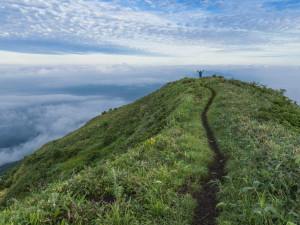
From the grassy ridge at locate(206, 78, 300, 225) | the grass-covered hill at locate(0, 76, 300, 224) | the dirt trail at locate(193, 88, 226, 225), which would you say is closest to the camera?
the grassy ridge at locate(206, 78, 300, 225)

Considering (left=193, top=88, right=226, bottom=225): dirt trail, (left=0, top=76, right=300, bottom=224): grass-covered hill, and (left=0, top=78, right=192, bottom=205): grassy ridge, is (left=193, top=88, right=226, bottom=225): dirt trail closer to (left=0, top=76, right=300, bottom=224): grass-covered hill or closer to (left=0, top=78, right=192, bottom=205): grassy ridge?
(left=0, top=76, right=300, bottom=224): grass-covered hill

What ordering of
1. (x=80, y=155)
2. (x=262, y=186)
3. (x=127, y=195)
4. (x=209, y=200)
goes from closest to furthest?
(x=262, y=186) → (x=127, y=195) → (x=209, y=200) → (x=80, y=155)

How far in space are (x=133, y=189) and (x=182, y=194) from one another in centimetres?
147

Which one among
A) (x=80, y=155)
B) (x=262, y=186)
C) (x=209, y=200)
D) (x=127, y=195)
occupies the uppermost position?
(x=262, y=186)

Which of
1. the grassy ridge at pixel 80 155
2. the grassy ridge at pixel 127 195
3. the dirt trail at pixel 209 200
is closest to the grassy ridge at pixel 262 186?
the dirt trail at pixel 209 200

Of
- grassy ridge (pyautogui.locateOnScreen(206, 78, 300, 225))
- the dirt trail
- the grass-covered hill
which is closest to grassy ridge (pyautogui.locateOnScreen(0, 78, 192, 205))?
the grass-covered hill

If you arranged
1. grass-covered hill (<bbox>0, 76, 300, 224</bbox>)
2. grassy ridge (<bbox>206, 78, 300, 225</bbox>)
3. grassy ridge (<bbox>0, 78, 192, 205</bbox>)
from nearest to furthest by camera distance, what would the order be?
grassy ridge (<bbox>206, 78, 300, 225</bbox>) < grass-covered hill (<bbox>0, 76, 300, 224</bbox>) < grassy ridge (<bbox>0, 78, 192, 205</bbox>)

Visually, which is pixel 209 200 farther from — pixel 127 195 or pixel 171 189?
pixel 127 195

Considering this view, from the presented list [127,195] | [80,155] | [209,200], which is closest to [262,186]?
[209,200]

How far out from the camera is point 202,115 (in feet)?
60.5

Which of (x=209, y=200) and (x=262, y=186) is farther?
(x=209, y=200)

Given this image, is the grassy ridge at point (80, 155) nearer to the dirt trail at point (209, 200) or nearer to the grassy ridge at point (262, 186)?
the dirt trail at point (209, 200)

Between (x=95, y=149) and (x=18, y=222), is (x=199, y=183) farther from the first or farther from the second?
(x=95, y=149)

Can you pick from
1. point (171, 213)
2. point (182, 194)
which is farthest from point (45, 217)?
point (182, 194)
